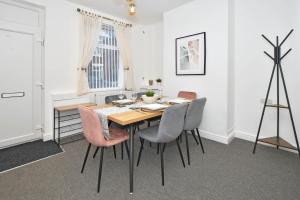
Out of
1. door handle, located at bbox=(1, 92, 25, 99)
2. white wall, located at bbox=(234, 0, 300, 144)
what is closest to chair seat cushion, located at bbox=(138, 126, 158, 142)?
white wall, located at bbox=(234, 0, 300, 144)

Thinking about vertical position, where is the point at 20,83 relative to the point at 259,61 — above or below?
below

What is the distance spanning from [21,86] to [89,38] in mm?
1546

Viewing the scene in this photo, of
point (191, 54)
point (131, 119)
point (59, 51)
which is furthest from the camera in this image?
point (191, 54)

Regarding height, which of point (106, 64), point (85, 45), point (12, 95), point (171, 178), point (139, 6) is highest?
point (139, 6)

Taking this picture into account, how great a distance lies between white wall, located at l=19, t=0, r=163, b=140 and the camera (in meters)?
3.12

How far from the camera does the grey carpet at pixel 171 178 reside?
1737 mm

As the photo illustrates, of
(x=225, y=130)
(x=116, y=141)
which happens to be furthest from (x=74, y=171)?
(x=225, y=130)

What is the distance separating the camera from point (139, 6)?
11.7 ft

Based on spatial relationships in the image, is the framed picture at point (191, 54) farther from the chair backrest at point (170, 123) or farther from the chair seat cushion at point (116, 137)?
the chair seat cushion at point (116, 137)

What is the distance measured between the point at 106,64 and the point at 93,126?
2.62 metres

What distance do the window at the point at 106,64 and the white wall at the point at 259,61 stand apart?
2684 millimetres

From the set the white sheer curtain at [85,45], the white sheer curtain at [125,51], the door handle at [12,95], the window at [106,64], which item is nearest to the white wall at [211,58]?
the white sheer curtain at [125,51]

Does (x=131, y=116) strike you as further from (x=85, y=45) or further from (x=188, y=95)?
(x=85, y=45)

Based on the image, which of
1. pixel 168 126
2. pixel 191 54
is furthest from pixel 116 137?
pixel 191 54
